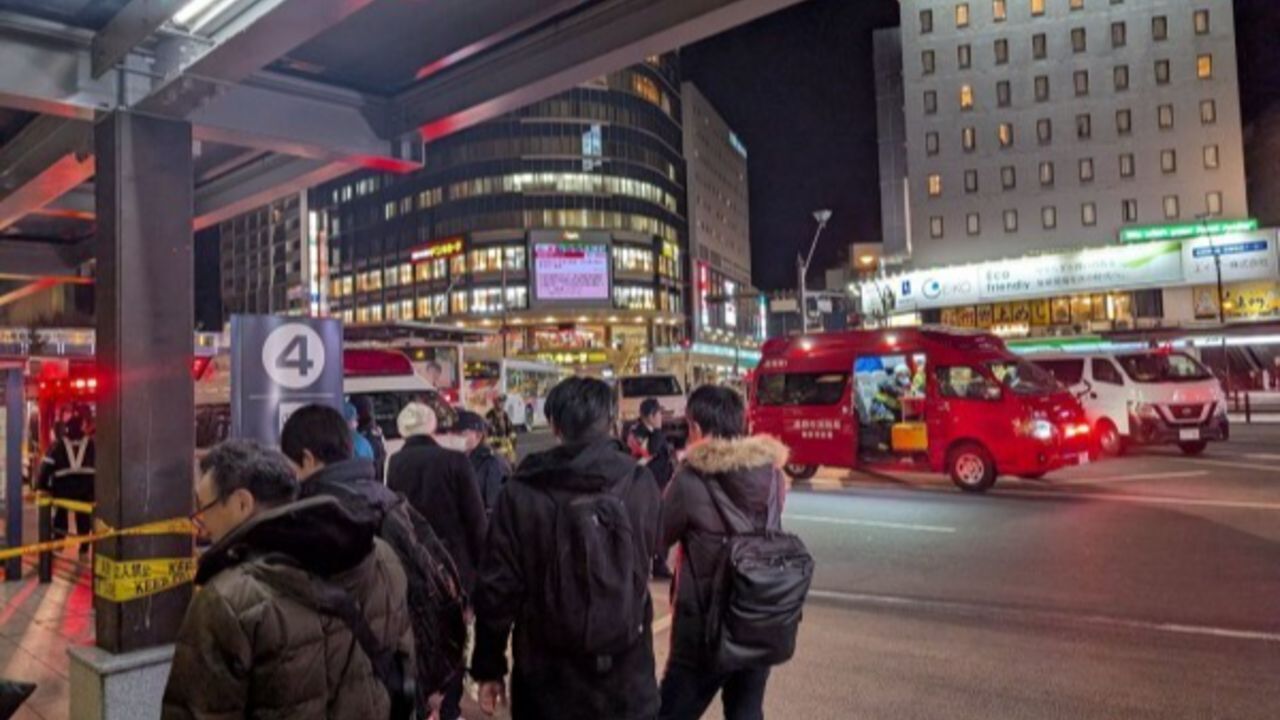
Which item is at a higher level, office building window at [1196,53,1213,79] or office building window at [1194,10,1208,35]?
office building window at [1194,10,1208,35]

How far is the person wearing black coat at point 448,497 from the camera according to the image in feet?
15.3

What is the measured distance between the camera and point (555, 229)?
297 feet

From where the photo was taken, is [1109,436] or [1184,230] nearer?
[1109,436]


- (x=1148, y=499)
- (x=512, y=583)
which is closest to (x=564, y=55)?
(x=512, y=583)

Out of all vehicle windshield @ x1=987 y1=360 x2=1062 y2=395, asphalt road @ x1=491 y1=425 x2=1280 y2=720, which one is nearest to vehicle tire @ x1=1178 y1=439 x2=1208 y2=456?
asphalt road @ x1=491 y1=425 x2=1280 y2=720

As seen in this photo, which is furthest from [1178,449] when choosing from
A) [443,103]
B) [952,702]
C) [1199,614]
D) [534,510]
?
[534,510]

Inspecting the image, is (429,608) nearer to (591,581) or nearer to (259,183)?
(591,581)

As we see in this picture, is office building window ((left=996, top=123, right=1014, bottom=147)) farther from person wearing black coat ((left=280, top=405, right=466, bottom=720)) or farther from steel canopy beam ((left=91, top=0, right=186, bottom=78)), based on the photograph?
person wearing black coat ((left=280, top=405, right=466, bottom=720))

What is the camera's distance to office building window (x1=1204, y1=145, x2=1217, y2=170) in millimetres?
51750

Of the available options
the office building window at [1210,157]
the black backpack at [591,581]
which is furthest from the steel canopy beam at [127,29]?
the office building window at [1210,157]

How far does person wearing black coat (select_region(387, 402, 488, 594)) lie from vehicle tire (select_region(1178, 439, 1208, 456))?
18275 millimetres

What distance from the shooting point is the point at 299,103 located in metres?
6.22

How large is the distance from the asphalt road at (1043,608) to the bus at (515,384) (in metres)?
25.6

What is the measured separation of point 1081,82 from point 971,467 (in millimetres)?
50167
